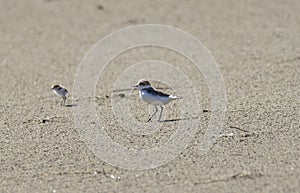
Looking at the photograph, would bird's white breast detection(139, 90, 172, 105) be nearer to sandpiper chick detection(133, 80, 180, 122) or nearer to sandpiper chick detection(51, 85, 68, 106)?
sandpiper chick detection(133, 80, 180, 122)

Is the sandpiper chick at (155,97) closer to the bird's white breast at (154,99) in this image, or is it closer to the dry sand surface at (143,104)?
the bird's white breast at (154,99)

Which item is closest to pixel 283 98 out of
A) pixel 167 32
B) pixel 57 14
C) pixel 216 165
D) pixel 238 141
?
pixel 238 141

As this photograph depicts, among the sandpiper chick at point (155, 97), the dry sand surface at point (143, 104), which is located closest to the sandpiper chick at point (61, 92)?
the dry sand surface at point (143, 104)

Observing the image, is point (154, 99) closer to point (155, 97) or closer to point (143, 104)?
point (155, 97)

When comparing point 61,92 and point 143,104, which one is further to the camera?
point 61,92

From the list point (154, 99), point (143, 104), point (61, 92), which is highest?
point (61, 92)

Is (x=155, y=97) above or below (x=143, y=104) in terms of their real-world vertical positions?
below

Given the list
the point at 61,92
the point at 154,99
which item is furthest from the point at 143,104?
the point at 61,92

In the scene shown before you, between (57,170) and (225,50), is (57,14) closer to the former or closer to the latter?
(225,50)
